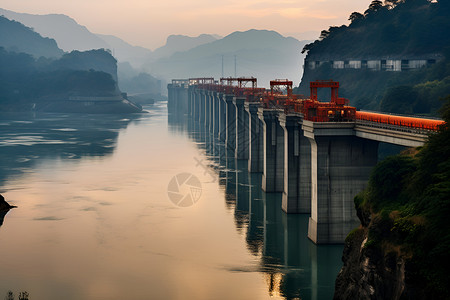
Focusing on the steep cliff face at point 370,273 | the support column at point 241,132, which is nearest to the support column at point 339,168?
the steep cliff face at point 370,273

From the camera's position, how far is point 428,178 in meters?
50.0

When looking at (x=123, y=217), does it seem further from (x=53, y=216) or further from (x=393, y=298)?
(x=393, y=298)

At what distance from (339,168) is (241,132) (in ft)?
271

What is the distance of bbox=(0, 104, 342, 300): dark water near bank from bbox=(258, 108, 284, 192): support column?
270cm

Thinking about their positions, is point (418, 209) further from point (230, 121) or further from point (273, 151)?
point (230, 121)

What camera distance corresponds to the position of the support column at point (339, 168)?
70938 mm

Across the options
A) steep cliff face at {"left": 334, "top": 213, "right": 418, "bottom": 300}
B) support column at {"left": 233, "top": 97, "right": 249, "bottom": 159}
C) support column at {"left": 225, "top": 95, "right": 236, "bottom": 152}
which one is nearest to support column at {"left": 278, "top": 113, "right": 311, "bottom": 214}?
steep cliff face at {"left": 334, "top": 213, "right": 418, "bottom": 300}

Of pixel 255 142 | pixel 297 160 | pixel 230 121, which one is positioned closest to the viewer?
pixel 297 160

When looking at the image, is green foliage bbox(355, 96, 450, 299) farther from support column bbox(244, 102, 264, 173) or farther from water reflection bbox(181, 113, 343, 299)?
support column bbox(244, 102, 264, 173)

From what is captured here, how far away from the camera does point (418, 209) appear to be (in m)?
48.0

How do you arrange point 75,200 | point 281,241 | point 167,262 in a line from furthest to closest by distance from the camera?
1. point 75,200
2. point 281,241
3. point 167,262

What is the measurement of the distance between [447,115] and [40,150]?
481 ft

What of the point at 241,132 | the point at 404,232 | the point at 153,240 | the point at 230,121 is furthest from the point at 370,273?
the point at 230,121

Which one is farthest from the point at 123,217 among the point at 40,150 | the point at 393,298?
the point at 40,150
